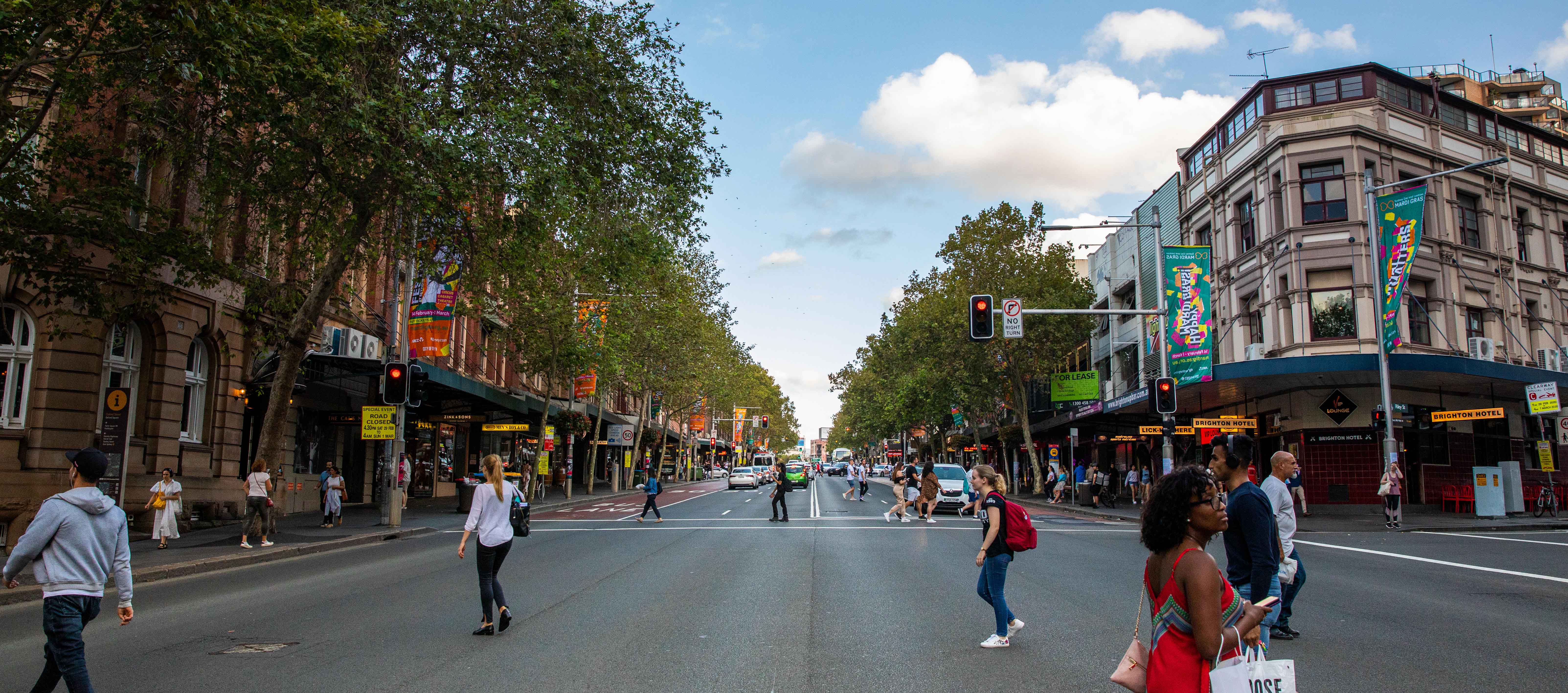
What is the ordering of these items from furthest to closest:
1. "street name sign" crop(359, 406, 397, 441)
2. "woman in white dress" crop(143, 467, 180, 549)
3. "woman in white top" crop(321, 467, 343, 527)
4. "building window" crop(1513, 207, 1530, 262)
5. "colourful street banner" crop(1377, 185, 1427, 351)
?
"building window" crop(1513, 207, 1530, 262), "colourful street banner" crop(1377, 185, 1427, 351), "street name sign" crop(359, 406, 397, 441), "woman in white top" crop(321, 467, 343, 527), "woman in white dress" crop(143, 467, 180, 549)

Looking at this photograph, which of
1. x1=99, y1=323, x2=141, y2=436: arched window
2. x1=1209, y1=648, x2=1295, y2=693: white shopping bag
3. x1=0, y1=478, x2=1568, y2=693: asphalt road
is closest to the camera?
x1=1209, y1=648, x2=1295, y2=693: white shopping bag

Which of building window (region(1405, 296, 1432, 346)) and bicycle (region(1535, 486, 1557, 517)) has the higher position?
building window (region(1405, 296, 1432, 346))

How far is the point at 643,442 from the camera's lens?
65.5 meters

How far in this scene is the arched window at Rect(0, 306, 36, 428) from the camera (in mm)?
17422

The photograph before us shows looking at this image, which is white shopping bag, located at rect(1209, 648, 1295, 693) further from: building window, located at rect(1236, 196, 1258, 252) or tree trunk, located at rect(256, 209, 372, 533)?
building window, located at rect(1236, 196, 1258, 252)

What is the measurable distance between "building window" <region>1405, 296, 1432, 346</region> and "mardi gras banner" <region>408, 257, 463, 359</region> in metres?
28.5

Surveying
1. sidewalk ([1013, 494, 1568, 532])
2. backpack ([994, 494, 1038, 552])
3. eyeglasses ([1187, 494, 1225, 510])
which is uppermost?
eyeglasses ([1187, 494, 1225, 510])

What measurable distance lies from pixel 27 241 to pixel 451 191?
20.3 feet

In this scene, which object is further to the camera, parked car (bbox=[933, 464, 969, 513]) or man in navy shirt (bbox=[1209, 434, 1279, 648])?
parked car (bbox=[933, 464, 969, 513])

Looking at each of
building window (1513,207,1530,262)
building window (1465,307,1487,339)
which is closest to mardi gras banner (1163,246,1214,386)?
building window (1465,307,1487,339)

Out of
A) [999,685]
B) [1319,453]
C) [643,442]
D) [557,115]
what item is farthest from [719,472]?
[999,685]

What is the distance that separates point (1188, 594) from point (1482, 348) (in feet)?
109

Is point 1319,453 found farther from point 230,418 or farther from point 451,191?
point 230,418

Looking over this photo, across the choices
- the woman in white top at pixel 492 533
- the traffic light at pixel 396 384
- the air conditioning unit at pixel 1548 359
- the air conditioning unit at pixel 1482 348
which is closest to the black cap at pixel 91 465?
the woman in white top at pixel 492 533
